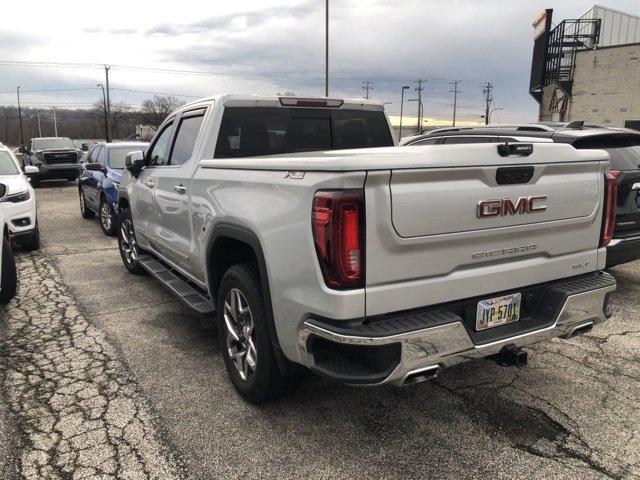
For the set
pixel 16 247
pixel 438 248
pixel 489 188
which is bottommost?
pixel 16 247

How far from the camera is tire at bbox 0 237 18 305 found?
17.1ft

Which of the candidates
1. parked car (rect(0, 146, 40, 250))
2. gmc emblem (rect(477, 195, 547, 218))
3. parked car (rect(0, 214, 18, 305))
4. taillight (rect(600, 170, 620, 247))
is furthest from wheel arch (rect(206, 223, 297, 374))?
parked car (rect(0, 146, 40, 250))

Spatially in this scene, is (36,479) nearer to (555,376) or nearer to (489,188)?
(489,188)

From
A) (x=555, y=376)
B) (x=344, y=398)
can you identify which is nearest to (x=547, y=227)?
(x=555, y=376)

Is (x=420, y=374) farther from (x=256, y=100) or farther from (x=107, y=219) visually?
(x=107, y=219)

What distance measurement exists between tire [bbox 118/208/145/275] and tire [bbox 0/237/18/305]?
130cm

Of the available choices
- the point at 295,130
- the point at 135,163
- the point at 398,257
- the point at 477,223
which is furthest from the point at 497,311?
the point at 135,163

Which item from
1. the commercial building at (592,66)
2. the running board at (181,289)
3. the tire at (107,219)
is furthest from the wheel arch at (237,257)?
the commercial building at (592,66)

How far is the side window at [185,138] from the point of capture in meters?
4.33

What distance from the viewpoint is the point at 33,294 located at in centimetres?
593

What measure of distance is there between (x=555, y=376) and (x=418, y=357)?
1831 millimetres

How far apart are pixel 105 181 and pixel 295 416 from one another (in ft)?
25.2

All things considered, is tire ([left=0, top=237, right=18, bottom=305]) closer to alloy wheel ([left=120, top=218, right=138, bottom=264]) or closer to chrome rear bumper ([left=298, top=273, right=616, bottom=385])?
alloy wheel ([left=120, top=218, right=138, bottom=264])

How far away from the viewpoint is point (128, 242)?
6621 mm
